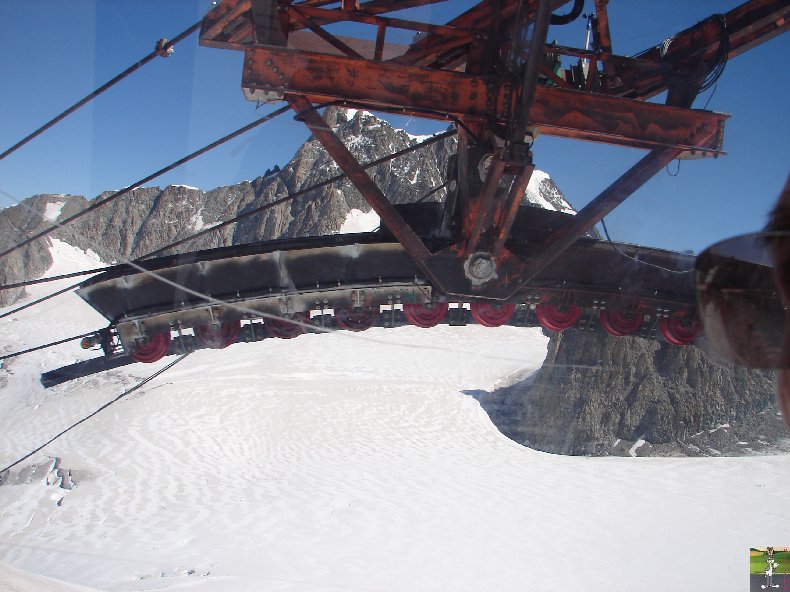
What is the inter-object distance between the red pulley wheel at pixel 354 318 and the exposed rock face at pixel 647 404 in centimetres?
1954

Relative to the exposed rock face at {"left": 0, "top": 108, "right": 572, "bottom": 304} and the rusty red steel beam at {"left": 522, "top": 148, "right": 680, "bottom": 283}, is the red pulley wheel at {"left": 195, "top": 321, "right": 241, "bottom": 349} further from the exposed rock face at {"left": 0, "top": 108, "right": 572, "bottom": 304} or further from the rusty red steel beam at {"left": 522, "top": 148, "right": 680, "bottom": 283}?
the exposed rock face at {"left": 0, "top": 108, "right": 572, "bottom": 304}

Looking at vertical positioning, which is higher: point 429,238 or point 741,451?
point 429,238

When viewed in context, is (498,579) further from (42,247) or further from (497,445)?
(42,247)

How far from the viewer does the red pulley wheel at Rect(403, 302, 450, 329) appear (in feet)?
19.6

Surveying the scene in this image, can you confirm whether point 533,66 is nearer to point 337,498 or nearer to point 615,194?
point 615,194

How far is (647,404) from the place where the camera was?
22844mm

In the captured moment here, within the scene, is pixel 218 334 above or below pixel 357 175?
below

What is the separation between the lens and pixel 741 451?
20.8 meters

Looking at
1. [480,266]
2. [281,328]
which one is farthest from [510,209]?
[281,328]

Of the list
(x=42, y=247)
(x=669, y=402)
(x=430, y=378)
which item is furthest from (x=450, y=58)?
(x=42, y=247)

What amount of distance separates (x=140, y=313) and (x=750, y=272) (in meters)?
5.51

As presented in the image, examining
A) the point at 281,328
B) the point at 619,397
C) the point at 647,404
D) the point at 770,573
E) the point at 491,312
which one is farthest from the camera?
the point at 619,397

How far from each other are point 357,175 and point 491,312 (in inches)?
92.4

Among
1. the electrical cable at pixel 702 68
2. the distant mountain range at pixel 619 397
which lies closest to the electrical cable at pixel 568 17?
the electrical cable at pixel 702 68
